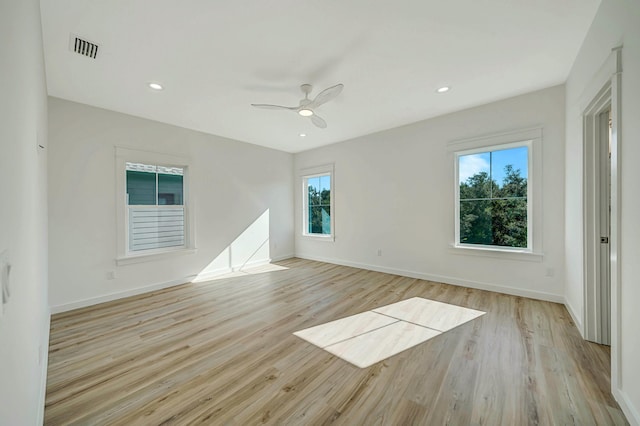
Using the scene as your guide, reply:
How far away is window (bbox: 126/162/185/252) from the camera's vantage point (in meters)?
3.99

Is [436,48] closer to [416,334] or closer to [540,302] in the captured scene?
[416,334]

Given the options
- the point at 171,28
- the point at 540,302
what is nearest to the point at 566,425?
the point at 540,302

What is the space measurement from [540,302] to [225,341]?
392 centimetres

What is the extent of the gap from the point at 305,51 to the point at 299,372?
2.87m

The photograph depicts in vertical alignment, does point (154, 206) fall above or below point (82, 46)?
below

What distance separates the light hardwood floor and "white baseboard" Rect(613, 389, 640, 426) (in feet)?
0.15

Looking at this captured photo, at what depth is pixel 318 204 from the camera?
6285mm

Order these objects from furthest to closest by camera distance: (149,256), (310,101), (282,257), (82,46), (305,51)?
(282,257)
(149,256)
(310,101)
(305,51)
(82,46)

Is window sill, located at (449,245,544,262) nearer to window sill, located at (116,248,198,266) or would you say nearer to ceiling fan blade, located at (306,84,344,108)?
ceiling fan blade, located at (306,84,344,108)

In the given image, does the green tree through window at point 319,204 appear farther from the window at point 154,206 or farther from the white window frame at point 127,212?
the window at point 154,206

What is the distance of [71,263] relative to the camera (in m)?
3.33

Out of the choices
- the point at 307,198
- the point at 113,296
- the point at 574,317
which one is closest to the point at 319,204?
the point at 307,198

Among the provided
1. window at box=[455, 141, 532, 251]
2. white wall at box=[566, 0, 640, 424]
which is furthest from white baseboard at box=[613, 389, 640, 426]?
window at box=[455, 141, 532, 251]

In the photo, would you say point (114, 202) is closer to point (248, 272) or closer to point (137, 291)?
point (137, 291)
